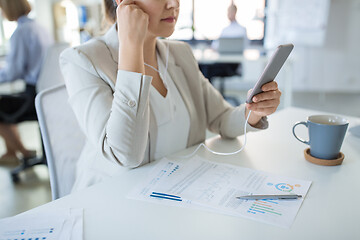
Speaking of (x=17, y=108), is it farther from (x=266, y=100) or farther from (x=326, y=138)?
(x=326, y=138)

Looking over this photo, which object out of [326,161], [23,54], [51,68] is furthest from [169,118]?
[23,54]

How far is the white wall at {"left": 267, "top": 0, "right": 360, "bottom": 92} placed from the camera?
14.3 ft

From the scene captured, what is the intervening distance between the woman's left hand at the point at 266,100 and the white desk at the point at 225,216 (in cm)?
13

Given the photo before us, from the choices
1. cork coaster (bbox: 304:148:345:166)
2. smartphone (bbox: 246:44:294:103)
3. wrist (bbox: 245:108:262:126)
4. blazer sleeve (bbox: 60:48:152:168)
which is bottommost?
cork coaster (bbox: 304:148:345:166)

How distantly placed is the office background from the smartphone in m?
3.46

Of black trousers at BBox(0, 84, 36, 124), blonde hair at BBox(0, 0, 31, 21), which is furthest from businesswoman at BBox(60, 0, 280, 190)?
blonde hair at BBox(0, 0, 31, 21)

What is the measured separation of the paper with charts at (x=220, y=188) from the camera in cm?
63

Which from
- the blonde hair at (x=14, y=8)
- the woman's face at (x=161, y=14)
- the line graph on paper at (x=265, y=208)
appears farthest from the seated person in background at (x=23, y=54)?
the line graph on paper at (x=265, y=208)

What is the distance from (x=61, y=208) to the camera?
653 mm

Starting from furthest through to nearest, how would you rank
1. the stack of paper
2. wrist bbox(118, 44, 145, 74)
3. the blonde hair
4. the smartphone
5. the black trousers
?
the blonde hair < the black trousers < wrist bbox(118, 44, 145, 74) < the smartphone < the stack of paper

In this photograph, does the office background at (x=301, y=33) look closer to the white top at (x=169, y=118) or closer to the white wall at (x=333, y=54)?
the white wall at (x=333, y=54)

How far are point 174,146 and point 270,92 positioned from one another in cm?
34

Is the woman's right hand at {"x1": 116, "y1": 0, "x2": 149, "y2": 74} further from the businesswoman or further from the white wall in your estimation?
the white wall

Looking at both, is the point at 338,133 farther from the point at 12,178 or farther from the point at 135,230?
the point at 12,178
